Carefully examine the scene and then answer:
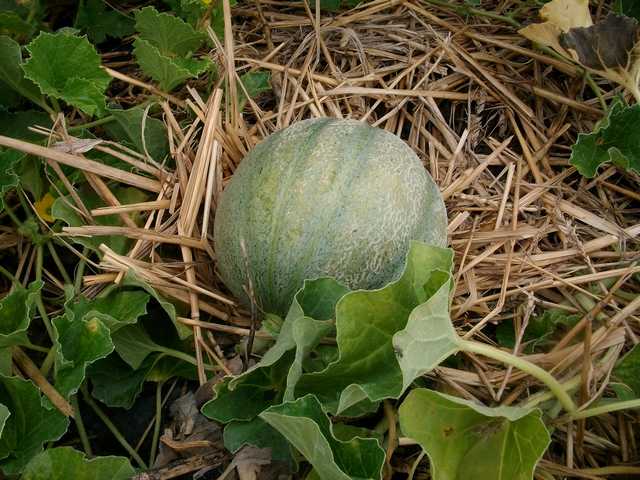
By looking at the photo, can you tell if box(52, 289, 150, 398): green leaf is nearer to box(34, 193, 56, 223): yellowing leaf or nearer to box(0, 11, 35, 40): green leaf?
box(34, 193, 56, 223): yellowing leaf

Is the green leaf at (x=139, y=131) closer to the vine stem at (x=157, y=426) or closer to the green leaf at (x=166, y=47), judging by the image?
the green leaf at (x=166, y=47)

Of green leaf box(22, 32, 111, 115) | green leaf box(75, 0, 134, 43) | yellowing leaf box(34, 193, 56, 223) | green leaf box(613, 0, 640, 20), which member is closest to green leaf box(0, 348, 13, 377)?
yellowing leaf box(34, 193, 56, 223)

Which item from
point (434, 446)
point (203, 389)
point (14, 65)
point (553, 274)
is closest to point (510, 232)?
point (553, 274)

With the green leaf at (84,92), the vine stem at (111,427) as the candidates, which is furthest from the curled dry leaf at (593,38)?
the vine stem at (111,427)

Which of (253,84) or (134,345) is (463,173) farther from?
(134,345)

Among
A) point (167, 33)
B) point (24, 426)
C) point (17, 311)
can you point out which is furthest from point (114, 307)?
point (167, 33)

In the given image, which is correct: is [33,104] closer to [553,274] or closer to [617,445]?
[553,274]

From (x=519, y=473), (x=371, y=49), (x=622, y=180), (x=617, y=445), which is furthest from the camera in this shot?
(x=371, y=49)
